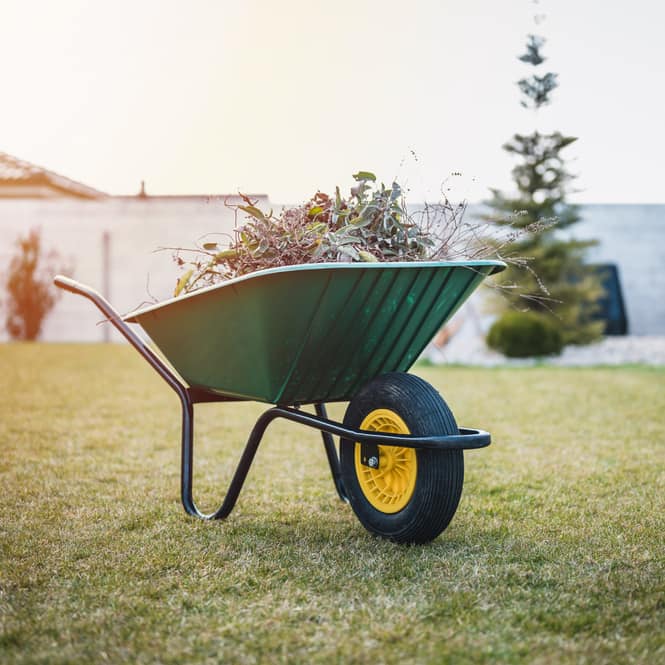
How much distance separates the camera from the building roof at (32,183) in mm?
12023

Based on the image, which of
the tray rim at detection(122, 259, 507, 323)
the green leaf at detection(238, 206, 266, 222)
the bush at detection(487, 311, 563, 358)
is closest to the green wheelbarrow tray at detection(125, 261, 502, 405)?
the tray rim at detection(122, 259, 507, 323)

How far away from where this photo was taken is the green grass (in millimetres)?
1514

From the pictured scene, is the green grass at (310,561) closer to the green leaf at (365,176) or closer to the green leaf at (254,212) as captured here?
the green leaf at (254,212)

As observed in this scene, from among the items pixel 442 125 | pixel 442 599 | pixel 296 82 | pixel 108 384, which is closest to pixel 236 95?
pixel 296 82

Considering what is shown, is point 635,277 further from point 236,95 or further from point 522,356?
point 236,95

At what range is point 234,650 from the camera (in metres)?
1.47

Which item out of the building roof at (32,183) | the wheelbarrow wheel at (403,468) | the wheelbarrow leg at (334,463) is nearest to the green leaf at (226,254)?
the wheelbarrow wheel at (403,468)

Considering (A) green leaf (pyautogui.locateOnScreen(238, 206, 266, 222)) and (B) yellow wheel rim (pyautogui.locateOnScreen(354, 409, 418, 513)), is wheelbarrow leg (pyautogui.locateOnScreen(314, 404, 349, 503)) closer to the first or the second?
(B) yellow wheel rim (pyautogui.locateOnScreen(354, 409, 418, 513))

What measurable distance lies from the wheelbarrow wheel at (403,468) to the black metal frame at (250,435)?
0.06 m

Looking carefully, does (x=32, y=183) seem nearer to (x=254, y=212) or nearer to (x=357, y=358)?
(x=254, y=212)

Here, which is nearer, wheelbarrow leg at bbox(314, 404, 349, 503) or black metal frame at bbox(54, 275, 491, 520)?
black metal frame at bbox(54, 275, 491, 520)

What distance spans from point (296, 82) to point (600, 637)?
121 inches

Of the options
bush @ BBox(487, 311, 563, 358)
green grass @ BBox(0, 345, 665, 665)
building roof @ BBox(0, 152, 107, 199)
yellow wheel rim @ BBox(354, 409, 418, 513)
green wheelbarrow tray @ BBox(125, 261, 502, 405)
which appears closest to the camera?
green grass @ BBox(0, 345, 665, 665)

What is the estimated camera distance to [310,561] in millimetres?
2018
